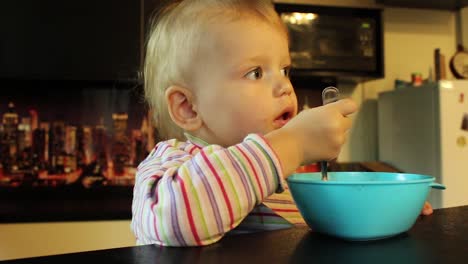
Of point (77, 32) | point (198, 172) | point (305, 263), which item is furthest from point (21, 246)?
point (305, 263)

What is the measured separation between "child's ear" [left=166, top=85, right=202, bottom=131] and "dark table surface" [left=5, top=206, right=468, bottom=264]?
30 cm

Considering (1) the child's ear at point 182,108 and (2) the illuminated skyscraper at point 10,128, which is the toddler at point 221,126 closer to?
(1) the child's ear at point 182,108

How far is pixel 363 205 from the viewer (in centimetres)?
44

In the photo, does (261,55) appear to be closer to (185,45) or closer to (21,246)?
(185,45)

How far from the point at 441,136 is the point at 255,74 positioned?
1.76 metres

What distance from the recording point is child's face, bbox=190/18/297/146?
0.70m

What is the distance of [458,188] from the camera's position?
2166 mm

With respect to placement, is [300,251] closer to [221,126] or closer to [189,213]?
[189,213]

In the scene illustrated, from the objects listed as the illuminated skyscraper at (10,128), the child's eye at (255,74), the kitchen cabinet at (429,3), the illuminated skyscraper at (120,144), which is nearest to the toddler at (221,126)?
the child's eye at (255,74)

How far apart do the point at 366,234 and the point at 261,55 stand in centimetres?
37

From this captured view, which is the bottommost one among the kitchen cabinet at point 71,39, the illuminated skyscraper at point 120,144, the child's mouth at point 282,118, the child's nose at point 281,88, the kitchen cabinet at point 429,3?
the illuminated skyscraper at point 120,144

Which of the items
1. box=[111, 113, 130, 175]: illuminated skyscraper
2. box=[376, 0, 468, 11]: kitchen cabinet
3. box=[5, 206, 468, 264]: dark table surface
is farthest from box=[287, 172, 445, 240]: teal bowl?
box=[376, 0, 468, 11]: kitchen cabinet

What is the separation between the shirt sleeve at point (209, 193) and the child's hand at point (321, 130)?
0.16 feet

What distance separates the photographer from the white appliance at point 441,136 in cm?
217
